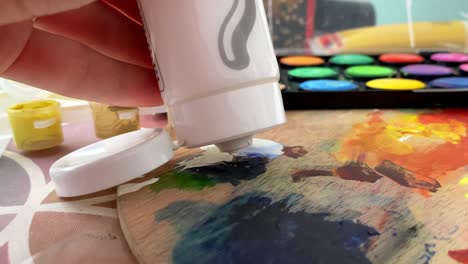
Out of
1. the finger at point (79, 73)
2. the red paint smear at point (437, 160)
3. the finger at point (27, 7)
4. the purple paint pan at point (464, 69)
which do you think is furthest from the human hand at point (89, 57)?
the purple paint pan at point (464, 69)

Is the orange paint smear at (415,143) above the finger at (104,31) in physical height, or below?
below

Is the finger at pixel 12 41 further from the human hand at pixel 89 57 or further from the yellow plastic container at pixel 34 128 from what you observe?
the yellow plastic container at pixel 34 128

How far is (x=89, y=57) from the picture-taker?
1.52 feet

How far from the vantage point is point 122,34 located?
46cm

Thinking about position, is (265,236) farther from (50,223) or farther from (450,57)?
(450,57)

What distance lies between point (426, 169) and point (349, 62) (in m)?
0.30

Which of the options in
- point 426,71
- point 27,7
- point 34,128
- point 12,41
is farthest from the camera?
point 426,71

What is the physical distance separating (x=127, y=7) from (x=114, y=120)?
0.13 meters

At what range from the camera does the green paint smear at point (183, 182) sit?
1.22 ft

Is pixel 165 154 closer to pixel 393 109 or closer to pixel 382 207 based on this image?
pixel 382 207

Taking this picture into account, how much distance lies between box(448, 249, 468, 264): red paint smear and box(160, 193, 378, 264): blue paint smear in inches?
1.7

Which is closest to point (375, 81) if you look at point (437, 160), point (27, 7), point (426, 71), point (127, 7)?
A: point (426, 71)

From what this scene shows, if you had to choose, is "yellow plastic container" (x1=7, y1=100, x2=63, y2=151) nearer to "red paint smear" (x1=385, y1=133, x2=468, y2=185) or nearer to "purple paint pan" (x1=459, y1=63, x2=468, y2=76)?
"red paint smear" (x1=385, y1=133, x2=468, y2=185)

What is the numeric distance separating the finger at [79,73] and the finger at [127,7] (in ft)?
0.15
